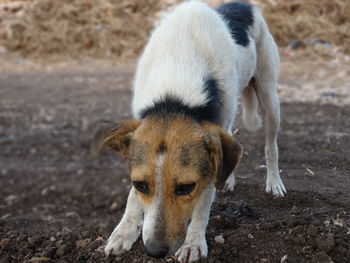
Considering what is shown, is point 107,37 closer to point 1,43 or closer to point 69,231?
point 1,43

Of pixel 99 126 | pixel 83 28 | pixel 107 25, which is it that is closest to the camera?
pixel 99 126

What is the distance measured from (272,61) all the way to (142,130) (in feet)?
7.31

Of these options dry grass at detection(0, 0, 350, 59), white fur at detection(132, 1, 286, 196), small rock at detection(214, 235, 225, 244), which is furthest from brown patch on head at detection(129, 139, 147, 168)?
dry grass at detection(0, 0, 350, 59)

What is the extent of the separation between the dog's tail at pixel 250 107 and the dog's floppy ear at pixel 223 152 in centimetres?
211

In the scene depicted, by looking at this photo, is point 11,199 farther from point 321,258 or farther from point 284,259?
point 321,258

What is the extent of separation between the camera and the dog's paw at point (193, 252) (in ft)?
10.9

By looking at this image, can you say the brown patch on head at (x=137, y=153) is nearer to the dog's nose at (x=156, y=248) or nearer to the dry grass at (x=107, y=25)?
the dog's nose at (x=156, y=248)

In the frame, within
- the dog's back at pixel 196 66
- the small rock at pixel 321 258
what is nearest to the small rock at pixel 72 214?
the dog's back at pixel 196 66

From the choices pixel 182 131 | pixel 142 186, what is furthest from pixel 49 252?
pixel 182 131

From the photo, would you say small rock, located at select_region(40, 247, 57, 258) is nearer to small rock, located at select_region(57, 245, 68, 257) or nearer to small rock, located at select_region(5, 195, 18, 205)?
small rock, located at select_region(57, 245, 68, 257)

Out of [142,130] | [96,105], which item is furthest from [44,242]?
[96,105]

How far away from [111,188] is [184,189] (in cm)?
324

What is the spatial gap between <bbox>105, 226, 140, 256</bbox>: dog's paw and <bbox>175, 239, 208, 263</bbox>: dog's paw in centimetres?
40

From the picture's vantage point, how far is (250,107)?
208 inches
